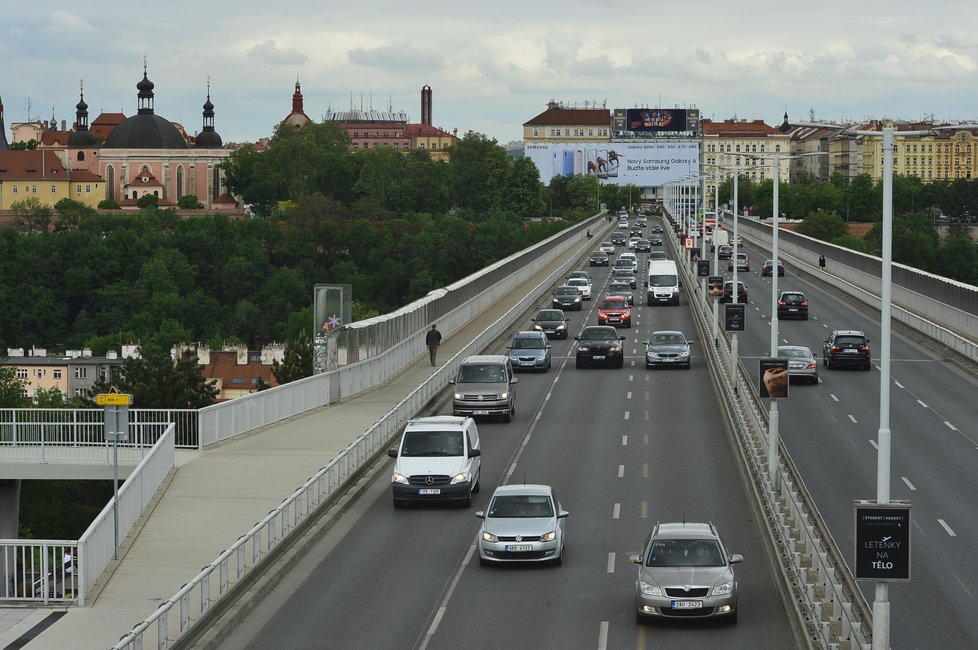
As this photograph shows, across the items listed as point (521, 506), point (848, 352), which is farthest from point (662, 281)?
point (521, 506)

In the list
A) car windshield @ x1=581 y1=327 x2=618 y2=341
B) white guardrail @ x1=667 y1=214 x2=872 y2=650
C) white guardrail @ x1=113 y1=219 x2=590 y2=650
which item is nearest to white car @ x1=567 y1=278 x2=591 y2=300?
car windshield @ x1=581 y1=327 x2=618 y2=341

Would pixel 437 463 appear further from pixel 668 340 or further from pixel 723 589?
pixel 668 340

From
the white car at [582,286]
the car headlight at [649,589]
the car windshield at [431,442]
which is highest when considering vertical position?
the white car at [582,286]

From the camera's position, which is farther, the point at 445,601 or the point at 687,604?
the point at 445,601

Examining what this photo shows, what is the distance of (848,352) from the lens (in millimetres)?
51938

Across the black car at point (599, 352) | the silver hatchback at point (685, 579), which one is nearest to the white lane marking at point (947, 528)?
the silver hatchback at point (685, 579)

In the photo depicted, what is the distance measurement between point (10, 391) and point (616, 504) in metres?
87.9

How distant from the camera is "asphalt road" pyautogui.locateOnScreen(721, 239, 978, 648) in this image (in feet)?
73.3

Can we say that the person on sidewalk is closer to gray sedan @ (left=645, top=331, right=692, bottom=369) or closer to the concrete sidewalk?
the concrete sidewalk

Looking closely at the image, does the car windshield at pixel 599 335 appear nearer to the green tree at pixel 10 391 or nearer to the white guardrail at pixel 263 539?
the white guardrail at pixel 263 539

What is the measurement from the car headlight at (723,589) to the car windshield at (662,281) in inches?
2322

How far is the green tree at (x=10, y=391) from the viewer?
3900 inches

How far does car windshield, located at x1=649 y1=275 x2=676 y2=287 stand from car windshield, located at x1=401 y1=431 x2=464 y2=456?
5011 cm

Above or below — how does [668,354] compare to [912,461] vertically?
above
